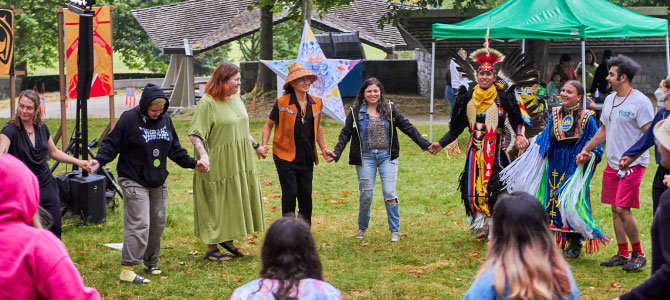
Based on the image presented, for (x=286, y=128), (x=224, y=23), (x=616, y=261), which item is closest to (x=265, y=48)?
(x=224, y=23)

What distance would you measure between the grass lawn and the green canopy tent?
108 inches

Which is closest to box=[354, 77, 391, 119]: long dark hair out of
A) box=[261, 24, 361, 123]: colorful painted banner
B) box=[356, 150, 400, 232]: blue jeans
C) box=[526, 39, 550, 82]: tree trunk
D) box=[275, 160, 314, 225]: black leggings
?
box=[356, 150, 400, 232]: blue jeans

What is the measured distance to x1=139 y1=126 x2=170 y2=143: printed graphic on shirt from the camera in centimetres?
668

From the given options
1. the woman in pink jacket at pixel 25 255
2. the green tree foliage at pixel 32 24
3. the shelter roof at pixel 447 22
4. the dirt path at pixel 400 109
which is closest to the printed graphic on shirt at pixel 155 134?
the woman in pink jacket at pixel 25 255

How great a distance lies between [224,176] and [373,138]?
5.34 ft

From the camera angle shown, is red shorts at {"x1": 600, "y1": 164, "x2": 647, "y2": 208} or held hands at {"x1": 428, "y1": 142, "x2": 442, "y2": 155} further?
held hands at {"x1": 428, "y1": 142, "x2": 442, "y2": 155}

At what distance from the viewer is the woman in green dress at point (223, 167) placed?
7230 millimetres

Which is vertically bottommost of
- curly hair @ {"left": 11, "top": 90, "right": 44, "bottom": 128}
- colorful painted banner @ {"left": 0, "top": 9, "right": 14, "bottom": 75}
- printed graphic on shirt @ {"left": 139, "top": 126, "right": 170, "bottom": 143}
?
printed graphic on shirt @ {"left": 139, "top": 126, "right": 170, "bottom": 143}

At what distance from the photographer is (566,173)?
7508 millimetres

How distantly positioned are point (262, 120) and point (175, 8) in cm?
1159

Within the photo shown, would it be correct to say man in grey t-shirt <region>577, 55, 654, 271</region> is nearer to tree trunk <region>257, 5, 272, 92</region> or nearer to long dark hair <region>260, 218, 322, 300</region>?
long dark hair <region>260, 218, 322, 300</region>

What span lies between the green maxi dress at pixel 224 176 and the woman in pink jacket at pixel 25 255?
419 cm

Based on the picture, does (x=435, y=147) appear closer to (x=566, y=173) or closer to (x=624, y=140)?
(x=566, y=173)

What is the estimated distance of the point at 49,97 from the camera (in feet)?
113
